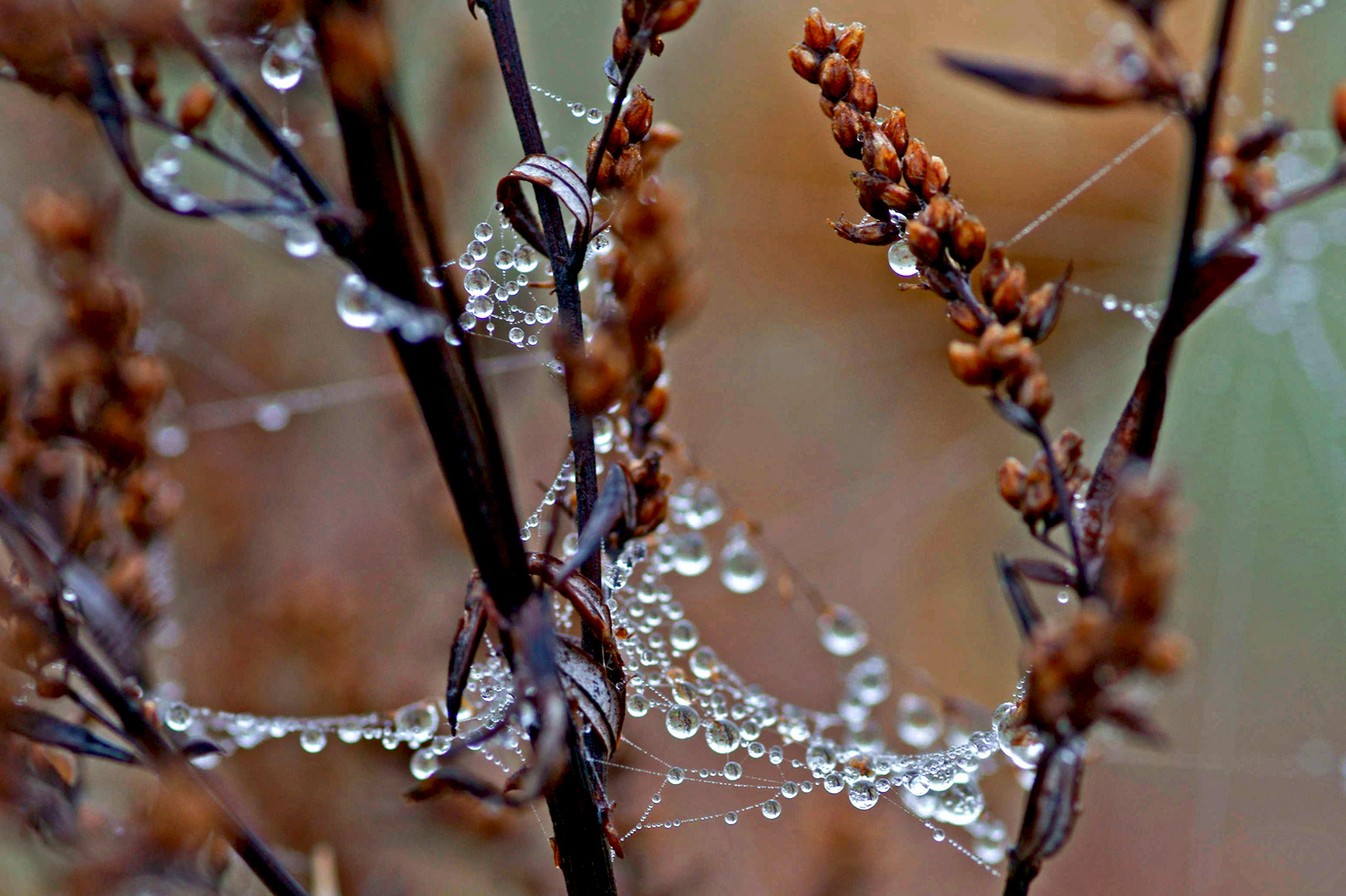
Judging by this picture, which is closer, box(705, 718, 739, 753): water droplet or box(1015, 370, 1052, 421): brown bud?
box(1015, 370, 1052, 421): brown bud

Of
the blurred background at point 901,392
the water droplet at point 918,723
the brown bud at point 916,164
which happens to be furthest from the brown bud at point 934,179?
the blurred background at point 901,392

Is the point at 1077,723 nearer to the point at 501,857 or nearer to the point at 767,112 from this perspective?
the point at 501,857

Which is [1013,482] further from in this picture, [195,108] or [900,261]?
[195,108]

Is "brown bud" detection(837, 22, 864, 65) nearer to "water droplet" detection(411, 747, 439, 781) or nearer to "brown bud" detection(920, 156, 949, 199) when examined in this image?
"brown bud" detection(920, 156, 949, 199)

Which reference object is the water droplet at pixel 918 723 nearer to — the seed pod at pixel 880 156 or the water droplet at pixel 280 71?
the seed pod at pixel 880 156

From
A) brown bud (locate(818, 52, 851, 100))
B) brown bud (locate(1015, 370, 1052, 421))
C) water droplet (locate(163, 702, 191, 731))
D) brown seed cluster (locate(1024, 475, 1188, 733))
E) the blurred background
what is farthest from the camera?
the blurred background

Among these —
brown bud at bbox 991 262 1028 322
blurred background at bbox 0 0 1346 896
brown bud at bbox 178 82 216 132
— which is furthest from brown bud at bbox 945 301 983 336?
blurred background at bbox 0 0 1346 896

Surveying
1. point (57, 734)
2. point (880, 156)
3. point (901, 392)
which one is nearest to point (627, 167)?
point (880, 156)
